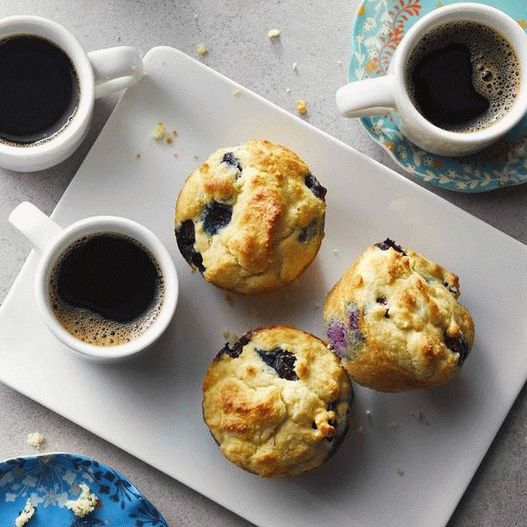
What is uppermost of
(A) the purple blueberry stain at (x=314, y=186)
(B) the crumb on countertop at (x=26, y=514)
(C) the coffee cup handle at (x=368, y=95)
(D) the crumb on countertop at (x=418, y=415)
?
(C) the coffee cup handle at (x=368, y=95)

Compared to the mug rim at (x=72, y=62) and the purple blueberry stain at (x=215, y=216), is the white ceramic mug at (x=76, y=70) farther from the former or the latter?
the purple blueberry stain at (x=215, y=216)

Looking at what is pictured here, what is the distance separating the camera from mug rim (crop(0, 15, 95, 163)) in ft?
4.92

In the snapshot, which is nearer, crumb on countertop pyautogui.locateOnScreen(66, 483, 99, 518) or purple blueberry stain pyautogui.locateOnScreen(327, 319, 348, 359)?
purple blueberry stain pyautogui.locateOnScreen(327, 319, 348, 359)

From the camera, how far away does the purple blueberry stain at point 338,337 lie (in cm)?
147

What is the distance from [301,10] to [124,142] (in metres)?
0.41

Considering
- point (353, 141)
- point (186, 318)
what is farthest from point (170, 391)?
point (353, 141)

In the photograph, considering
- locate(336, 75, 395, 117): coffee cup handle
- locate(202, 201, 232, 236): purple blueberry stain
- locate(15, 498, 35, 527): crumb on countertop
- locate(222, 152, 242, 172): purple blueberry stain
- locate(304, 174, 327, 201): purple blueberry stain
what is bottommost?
locate(15, 498, 35, 527): crumb on countertop

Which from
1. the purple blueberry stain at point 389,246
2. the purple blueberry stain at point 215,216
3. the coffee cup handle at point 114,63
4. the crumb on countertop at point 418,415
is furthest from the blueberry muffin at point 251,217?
the crumb on countertop at point 418,415

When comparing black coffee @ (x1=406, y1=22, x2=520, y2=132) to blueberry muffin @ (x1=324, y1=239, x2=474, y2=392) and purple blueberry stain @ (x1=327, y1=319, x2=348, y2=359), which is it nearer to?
blueberry muffin @ (x1=324, y1=239, x2=474, y2=392)

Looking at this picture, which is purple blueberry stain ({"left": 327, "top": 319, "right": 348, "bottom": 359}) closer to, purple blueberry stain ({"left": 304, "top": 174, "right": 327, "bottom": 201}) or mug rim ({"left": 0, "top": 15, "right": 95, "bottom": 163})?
purple blueberry stain ({"left": 304, "top": 174, "right": 327, "bottom": 201})

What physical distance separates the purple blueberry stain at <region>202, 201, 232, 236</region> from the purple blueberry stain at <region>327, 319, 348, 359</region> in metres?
0.24

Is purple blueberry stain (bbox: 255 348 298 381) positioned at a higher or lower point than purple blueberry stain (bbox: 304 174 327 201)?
lower

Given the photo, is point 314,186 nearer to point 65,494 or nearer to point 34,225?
point 34,225

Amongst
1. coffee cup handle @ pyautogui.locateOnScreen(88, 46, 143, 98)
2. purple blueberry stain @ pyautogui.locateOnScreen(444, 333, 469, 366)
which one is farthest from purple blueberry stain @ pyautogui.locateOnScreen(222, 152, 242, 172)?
purple blueberry stain @ pyautogui.locateOnScreen(444, 333, 469, 366)
